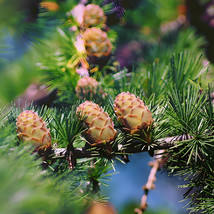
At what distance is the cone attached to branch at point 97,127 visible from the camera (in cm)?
36

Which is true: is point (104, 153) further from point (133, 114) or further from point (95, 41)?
point (95, 41)

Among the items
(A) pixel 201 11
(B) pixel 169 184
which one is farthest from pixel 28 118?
(A) pixel 201 11

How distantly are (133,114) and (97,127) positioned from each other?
0.05m

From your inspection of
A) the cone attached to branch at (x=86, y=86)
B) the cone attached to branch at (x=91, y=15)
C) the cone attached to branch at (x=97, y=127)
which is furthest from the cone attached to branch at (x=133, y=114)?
the cone attached to branch at (x=91, y=15)

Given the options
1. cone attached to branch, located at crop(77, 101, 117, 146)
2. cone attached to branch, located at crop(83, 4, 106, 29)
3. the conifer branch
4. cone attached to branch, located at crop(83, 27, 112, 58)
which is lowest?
the conifer branch

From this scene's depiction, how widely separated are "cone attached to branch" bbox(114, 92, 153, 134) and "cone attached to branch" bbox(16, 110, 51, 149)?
10cm

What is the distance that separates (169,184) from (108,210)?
1.33 ft

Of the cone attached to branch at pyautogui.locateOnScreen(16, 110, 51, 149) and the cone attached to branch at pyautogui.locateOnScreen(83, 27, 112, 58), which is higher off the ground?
the cone attached to branch at pyautogui.locateOnScreen(83, 27, 112, 58)

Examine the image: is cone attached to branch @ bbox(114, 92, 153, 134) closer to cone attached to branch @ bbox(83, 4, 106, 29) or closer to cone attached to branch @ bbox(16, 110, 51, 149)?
cone attached to branch @ bbox(16, 110, 51, 149)

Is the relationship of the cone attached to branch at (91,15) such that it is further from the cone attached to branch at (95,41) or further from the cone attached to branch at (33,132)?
the cone attached to branch at (33,132)

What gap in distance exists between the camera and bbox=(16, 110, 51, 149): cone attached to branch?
0.36m

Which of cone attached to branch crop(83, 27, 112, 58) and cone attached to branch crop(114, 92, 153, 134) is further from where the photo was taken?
cone attached to branch crop(83, 27, 112, 58)

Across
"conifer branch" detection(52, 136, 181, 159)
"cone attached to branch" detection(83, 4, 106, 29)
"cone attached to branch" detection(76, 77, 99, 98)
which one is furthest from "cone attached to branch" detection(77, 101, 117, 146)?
"cone attached to branch" detection(83, 4, 106, 29)

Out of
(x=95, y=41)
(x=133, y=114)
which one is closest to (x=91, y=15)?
(x=95, y=41)
